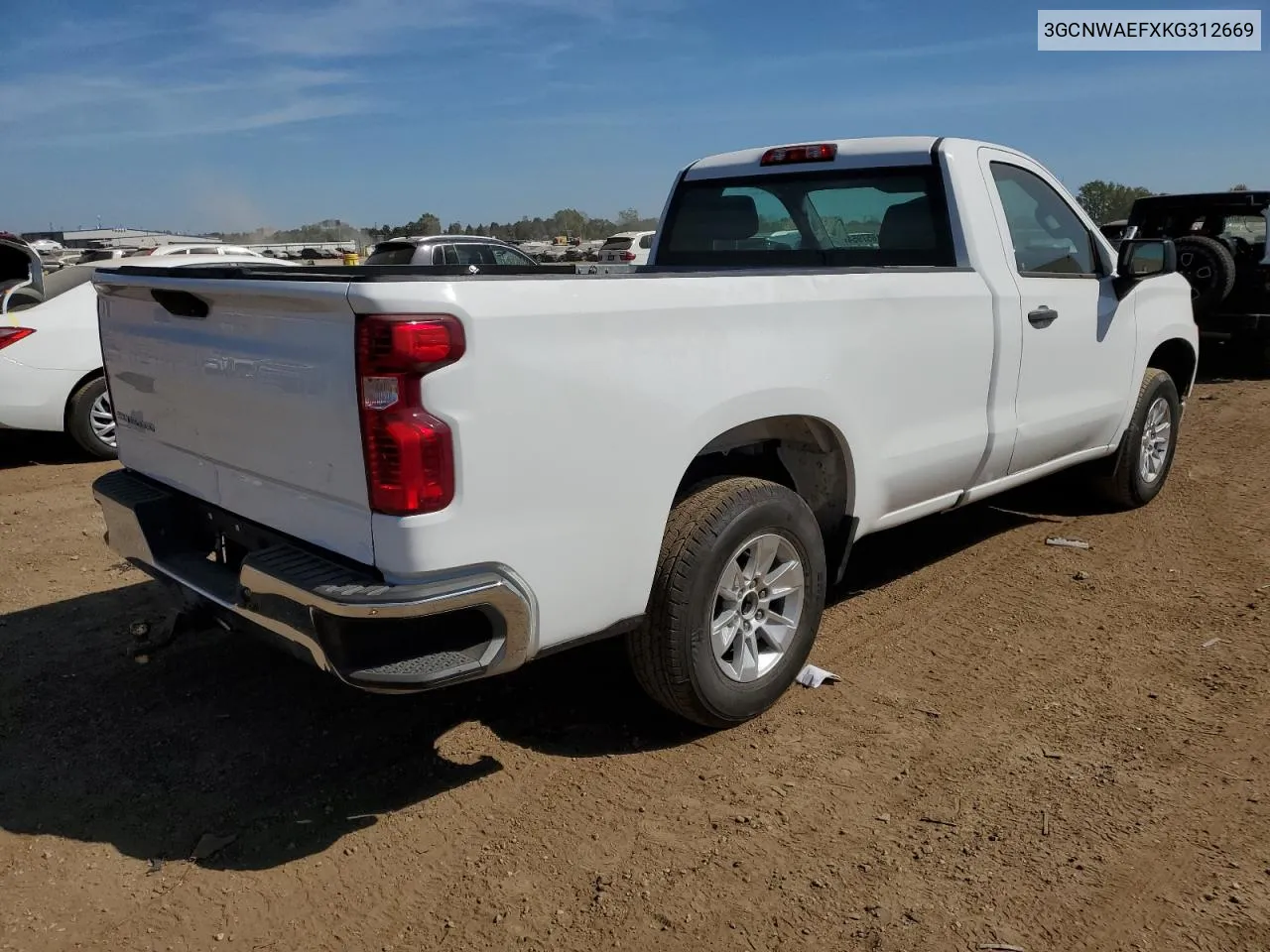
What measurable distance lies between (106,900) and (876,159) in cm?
401

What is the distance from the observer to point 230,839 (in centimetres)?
304

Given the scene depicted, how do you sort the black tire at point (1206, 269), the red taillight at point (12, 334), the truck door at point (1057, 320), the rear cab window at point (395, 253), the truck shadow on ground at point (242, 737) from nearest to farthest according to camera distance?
1. the truck shadow on ground at point (242, 737)
2. the truck door at point (1057, 320)
3. the red taillight at point (12, 334)
4. the black tire at point (1206, 269)
5. the rear cab window at point (395, 253)

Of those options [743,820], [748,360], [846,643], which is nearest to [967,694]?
[846,643]

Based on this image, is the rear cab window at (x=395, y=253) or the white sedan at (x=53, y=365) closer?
the white sedan at (x=53, y=365)

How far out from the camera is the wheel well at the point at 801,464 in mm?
3664

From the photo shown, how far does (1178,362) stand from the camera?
638 cm

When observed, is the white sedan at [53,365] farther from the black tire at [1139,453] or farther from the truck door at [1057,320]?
the black tire at [1139,453]

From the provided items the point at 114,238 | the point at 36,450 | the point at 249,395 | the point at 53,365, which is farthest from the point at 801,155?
the point at 114,238

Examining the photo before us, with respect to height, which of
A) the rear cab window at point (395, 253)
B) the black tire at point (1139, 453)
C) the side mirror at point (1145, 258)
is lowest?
the black tire at point (1139, 453)

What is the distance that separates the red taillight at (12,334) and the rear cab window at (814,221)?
4.97 metres

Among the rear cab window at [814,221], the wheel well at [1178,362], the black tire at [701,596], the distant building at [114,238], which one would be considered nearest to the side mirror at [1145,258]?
the wheel well at [1178,362]

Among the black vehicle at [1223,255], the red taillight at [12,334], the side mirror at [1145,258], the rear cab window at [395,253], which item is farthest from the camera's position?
the rear cab window at [395,253]

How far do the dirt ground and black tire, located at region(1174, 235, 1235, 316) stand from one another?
681 cm

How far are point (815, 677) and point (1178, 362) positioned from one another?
3860mm
